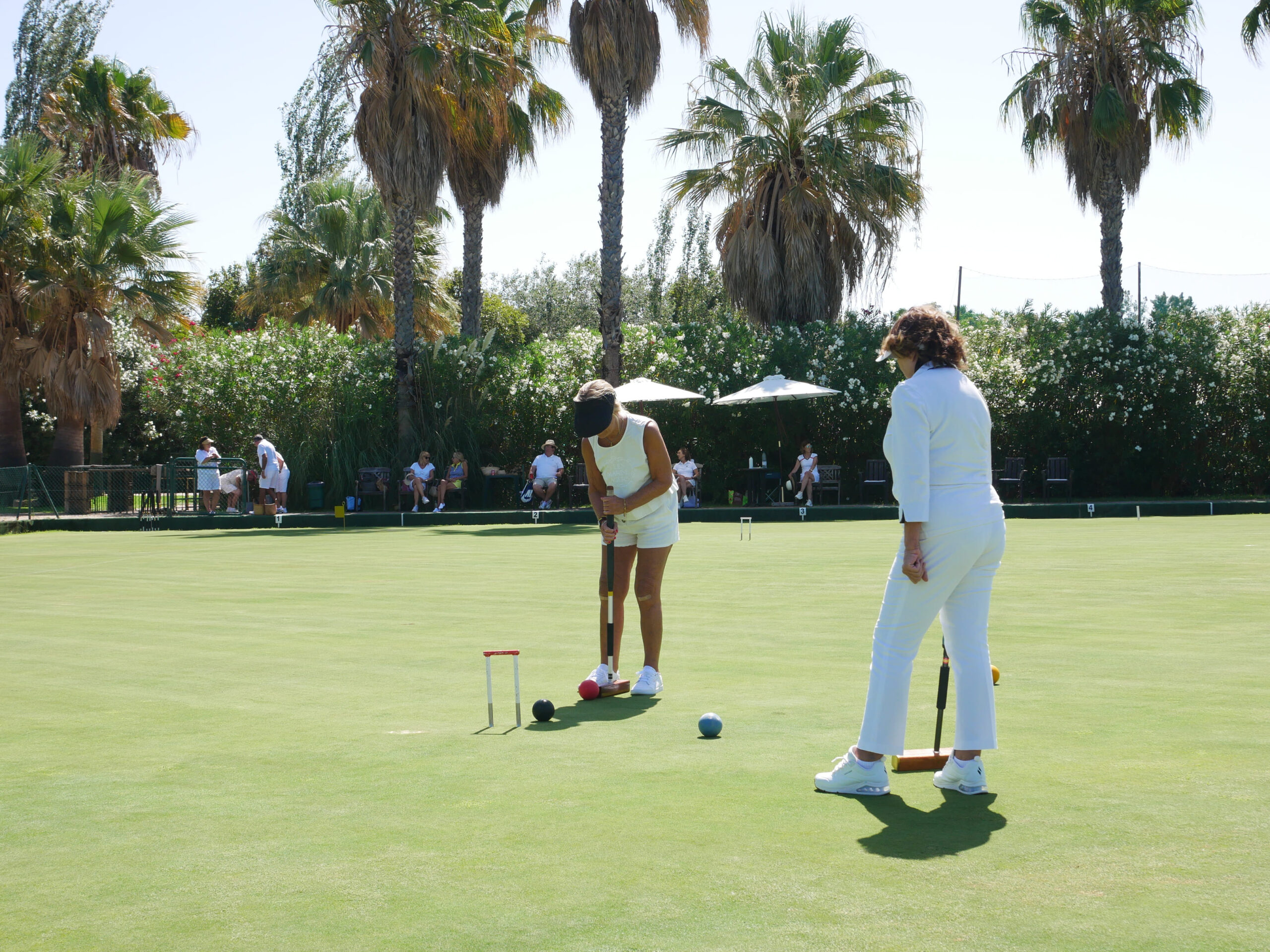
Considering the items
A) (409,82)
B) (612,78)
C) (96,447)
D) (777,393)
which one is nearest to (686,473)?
(777,393)

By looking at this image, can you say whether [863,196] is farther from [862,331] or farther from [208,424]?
[208,424]

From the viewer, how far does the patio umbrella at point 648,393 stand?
24.2 meters

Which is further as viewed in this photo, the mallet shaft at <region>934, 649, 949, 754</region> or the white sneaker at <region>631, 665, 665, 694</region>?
the white sneaker at <region>631, 665, 665, 694</region>

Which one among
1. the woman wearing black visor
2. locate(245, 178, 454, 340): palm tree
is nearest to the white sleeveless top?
the woman wearing black visor

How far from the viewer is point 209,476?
24.2 meters

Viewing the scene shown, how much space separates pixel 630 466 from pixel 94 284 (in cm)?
2261

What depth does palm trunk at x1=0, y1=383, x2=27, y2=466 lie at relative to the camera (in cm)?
2734

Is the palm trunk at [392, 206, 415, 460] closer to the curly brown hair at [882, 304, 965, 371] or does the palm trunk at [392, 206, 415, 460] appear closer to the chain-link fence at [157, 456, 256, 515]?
the chain-link fence at [157, 456, 256, 515]

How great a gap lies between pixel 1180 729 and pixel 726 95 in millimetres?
24945

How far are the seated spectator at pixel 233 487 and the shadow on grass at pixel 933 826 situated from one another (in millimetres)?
21949

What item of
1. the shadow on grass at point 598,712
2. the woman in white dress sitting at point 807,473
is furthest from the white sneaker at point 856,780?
the woman in white dress sitting at point 807,473

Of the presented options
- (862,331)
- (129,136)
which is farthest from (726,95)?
(129,136)

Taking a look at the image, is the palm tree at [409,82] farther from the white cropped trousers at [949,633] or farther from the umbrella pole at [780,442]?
the white cropped trousers at [949,633]

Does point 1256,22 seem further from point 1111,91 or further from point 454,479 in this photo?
point 454,479
